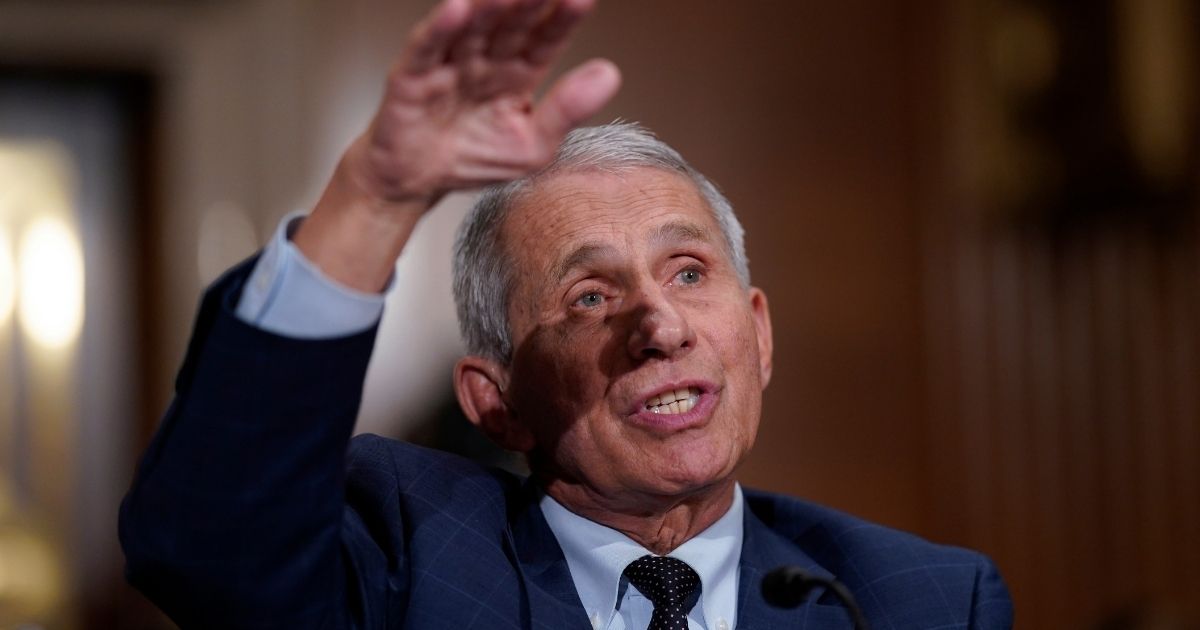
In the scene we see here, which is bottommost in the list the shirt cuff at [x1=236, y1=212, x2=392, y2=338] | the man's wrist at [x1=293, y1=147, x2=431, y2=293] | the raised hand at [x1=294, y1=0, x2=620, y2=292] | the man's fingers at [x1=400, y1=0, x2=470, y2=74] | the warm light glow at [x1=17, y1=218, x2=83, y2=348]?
the warm light glow at [x1=17, y1=218, x2=83, y2=348]

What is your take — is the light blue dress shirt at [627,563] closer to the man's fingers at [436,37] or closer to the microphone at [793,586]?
the microphone at [793,586]

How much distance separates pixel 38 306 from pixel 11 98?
1.95ft

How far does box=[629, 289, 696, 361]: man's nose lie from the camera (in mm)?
1625

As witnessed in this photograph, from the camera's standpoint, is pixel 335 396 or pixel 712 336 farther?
pixel 712 336

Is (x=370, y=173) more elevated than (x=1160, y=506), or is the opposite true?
(x=370, y=173)

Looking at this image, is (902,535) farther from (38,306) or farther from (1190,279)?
(38,306)

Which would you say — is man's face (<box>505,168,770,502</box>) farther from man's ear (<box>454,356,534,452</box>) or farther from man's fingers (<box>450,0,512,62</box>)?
man's fingers (<box>450,0,512,62</box>)

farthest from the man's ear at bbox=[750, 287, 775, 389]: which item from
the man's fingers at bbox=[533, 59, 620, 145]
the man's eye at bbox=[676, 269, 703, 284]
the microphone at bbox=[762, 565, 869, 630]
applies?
the man's fingers at bbox=[533, 59, 620, 145]

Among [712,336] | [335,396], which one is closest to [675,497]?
[712,336]

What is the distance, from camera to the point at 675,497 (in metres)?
1.72

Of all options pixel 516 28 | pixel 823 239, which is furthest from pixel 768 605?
pixel 823 239

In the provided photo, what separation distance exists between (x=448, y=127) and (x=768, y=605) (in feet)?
2.72

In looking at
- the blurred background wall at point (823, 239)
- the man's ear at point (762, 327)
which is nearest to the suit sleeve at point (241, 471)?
the man's ear at point (762, 327)

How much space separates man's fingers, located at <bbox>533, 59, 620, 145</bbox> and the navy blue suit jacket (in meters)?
0.25
